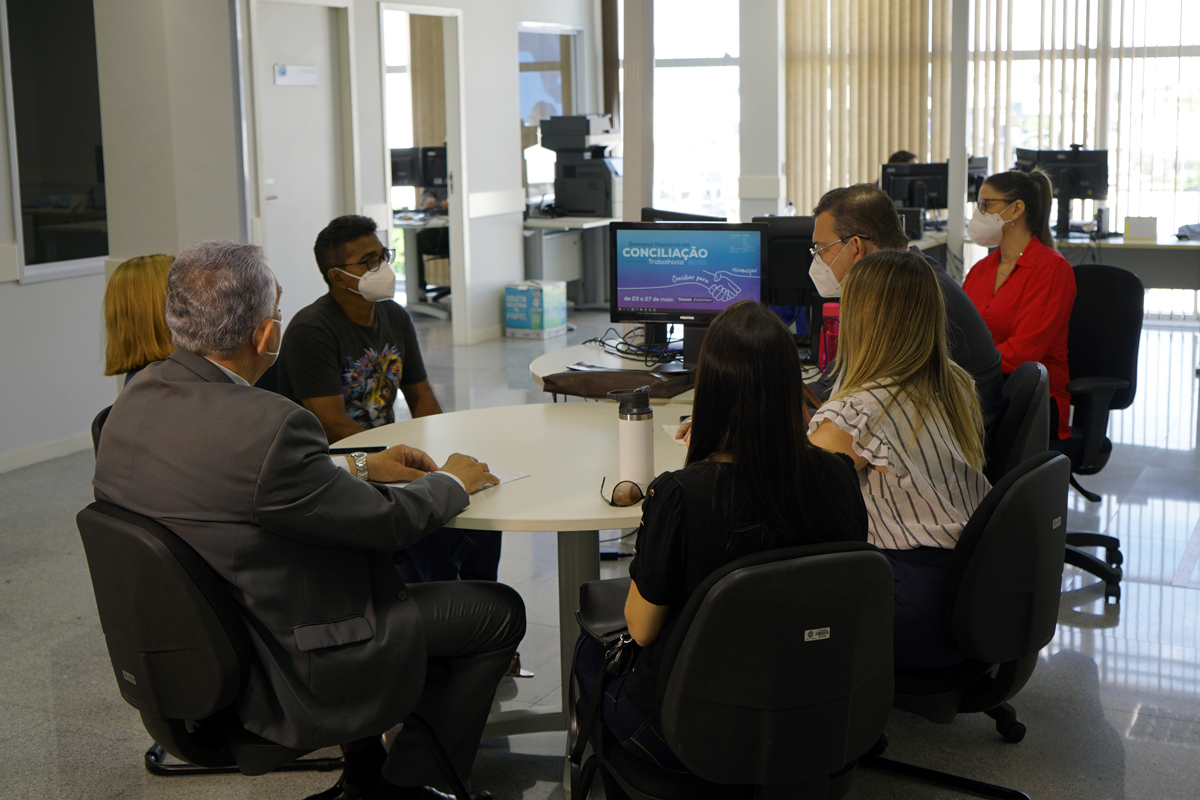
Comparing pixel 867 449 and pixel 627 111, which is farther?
pixel 627 111

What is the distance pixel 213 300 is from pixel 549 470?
2.70 feet

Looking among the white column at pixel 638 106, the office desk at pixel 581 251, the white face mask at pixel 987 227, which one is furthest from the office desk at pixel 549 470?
the office desk at pixel 581 251

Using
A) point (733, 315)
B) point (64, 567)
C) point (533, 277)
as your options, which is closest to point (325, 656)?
point (733, 315)

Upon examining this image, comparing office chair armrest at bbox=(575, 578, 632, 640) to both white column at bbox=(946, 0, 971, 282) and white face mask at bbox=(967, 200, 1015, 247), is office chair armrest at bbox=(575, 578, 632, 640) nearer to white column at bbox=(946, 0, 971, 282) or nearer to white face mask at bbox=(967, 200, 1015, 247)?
white face mask at bbox=(967, 200, 1015, 247)

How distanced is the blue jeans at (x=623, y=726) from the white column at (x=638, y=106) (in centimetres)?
308

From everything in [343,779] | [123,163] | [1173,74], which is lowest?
[343,779]

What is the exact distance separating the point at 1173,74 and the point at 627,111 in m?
5.67

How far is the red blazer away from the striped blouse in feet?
5.10

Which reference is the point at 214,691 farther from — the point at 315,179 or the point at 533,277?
the point at 533,277

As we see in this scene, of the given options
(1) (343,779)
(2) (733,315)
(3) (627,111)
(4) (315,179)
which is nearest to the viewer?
(2) (733,315)

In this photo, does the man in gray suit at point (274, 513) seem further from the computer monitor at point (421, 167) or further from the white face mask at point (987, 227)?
the computer monitor at point (421, 167)

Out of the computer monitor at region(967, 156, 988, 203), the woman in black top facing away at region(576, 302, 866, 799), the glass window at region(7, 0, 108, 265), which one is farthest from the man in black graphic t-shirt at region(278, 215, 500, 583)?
the computer monitor at region(967, 156, 988, 203)

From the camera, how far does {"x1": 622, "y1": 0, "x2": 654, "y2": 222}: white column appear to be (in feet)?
15.4

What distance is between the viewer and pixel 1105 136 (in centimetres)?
863
